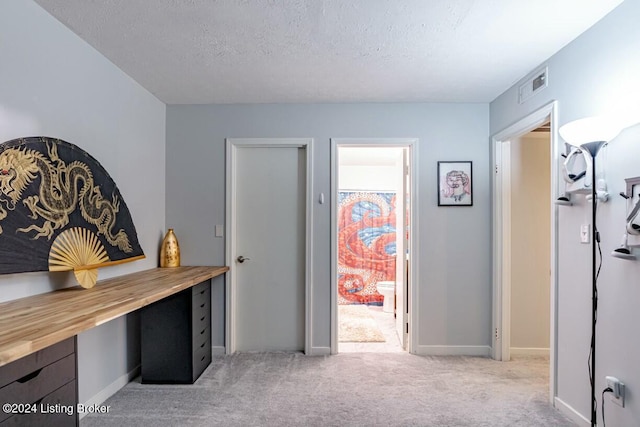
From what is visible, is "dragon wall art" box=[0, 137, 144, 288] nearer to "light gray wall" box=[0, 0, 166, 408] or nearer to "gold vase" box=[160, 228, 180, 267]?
"light gray wall" box=[0, 0, 166, 408]

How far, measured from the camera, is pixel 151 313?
2.98 meters

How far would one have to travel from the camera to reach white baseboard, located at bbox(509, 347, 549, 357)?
3.64 m

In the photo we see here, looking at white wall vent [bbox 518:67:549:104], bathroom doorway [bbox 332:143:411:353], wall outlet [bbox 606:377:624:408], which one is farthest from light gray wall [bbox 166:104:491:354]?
bathroom doorway [bbox 332:143:411:353]

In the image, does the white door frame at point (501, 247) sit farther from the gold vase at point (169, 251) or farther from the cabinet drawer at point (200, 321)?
the gold vase at point (169, 251)

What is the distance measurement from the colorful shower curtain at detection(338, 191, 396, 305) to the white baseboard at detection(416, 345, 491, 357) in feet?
8.03

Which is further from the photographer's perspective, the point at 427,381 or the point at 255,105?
the point at 255,105

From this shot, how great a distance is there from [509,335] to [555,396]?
3.13 feet

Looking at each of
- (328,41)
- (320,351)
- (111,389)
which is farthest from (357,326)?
(328,41)

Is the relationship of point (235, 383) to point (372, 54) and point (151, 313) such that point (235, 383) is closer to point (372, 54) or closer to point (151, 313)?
point (151, 313)

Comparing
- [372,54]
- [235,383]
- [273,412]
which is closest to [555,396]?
[273,412]

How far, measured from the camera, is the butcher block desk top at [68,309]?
1306 mm

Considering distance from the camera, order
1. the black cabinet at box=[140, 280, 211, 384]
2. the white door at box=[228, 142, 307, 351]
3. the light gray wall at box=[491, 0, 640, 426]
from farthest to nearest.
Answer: the white door at box=[228, 142, 307, 351] → the black cabinet at box=[140, 280, 211, 384] → the light gray wall at box=[491, 0, 640, 426]

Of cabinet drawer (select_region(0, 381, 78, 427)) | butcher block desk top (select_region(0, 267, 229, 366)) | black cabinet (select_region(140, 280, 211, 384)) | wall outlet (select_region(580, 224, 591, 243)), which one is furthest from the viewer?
black cabinet (select_region(140, 280, 211, 384))

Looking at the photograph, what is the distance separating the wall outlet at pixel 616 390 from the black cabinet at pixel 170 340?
8.77 ft
